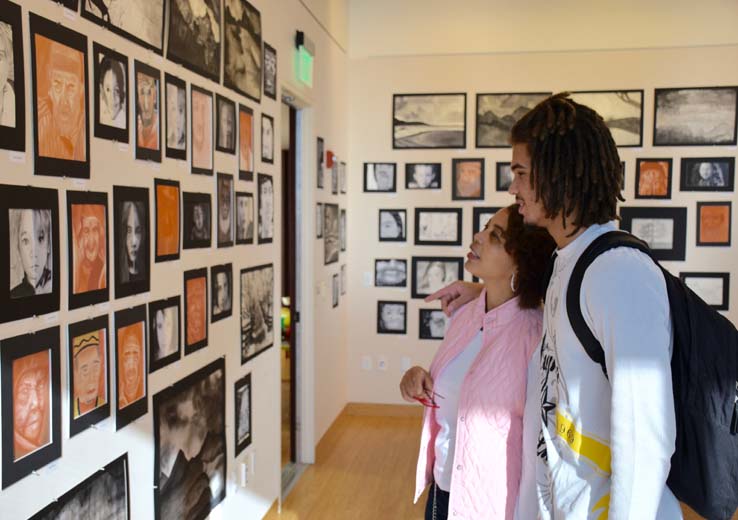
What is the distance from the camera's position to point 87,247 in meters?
1.84

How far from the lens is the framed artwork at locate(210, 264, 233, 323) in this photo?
2.83 metres

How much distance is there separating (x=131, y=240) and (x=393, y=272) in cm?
401

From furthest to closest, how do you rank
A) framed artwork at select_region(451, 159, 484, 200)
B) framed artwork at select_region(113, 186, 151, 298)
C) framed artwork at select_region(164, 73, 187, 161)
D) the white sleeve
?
framed artwork at select_region(451, 159, 484, 200) → framed artwork at select_region(164, 73, 187, 161) → framed artwork at select_region(113, 186, 151, 298) → the white sleeve

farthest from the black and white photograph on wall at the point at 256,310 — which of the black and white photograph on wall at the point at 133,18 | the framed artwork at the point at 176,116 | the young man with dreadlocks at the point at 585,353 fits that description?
the young man with dreadlocks at the point at 585,353

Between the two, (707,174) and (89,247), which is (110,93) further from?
(707,174)

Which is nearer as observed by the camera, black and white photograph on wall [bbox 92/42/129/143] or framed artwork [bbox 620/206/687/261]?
black and white photograph on wall [bbox 92/42/129/143]

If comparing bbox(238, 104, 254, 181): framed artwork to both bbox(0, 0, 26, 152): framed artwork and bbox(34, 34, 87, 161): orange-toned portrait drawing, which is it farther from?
bbox(0, 0, 26, 152): framed artwork

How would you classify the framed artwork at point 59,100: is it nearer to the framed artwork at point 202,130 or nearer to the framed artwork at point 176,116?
the framed artwork at point 176,116

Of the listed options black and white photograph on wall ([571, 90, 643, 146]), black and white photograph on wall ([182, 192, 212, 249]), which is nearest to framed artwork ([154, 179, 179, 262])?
black and white photograph on wall ([182, 192, 212, 249])

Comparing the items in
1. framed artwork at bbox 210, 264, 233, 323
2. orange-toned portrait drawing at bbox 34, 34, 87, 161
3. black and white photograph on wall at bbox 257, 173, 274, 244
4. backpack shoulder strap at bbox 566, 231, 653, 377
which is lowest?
framed artwork at bbox 210, 264, 233, 323

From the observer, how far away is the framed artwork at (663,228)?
559 cm

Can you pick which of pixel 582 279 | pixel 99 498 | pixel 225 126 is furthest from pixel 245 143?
pixel 582 279

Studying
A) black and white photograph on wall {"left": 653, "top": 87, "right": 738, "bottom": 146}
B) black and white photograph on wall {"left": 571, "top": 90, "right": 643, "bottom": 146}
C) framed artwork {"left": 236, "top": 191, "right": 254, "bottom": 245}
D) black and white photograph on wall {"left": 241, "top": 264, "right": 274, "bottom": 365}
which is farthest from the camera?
black and white photograph on wall {"left": 571, "top": 90, "right": 643, "bottom": 146}

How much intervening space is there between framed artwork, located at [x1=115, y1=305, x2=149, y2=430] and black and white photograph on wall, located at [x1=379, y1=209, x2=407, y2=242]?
391 cm
